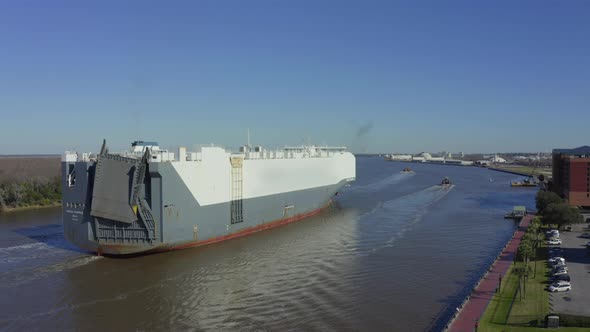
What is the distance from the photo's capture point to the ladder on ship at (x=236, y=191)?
22.3m

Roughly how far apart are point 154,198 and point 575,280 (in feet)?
49.7

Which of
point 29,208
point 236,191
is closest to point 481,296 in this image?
point 236,191

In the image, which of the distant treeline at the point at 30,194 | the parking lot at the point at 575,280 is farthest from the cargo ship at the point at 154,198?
the distant treeline at the point at 30,194

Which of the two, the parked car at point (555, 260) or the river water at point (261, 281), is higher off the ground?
the parked car at point (555, 260)

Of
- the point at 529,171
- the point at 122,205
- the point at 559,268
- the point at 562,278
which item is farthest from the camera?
the point at 529,171

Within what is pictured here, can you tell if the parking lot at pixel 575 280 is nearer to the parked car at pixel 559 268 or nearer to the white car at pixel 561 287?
the white car at pixel 561 287

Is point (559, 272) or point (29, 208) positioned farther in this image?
point (29, 208)

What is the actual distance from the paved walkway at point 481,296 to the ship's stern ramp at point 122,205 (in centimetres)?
1170

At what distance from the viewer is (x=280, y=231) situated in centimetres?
2538

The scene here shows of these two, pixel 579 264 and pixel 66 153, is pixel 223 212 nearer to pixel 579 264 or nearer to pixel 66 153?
pixel 66 153

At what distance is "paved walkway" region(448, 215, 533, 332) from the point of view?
11.1 m

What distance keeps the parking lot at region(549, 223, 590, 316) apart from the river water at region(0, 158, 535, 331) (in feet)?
8.55

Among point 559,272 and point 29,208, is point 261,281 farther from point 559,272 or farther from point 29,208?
point 29,208

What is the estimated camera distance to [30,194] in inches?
1467
